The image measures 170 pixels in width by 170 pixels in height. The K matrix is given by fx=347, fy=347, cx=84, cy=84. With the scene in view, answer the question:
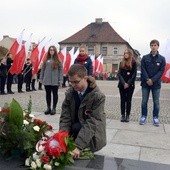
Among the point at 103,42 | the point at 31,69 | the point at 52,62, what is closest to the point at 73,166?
the point at 52,62

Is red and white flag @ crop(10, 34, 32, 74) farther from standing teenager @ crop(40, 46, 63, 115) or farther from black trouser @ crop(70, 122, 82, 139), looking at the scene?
black trouser @ crop(70, 122, 82, 139)

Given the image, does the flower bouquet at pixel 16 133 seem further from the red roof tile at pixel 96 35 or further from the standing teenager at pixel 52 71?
the red roof tile at pixel 96 35

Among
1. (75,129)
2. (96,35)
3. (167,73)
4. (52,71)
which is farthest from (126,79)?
(96,35)

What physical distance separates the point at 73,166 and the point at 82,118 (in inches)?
29.9

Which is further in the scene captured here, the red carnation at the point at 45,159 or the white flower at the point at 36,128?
the white flower at the point at 36,128

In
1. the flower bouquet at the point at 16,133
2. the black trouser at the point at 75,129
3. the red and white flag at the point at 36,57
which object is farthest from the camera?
the red and white flag at the point at 36,57

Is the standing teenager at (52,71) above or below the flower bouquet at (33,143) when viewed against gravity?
above

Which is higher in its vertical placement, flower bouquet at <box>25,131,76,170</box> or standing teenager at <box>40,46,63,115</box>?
standing teenager at <box>40,46,63,115</box>

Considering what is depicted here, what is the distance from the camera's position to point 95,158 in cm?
427

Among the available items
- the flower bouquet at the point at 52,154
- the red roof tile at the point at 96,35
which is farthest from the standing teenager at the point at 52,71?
the red roof tile at the point at 96,35

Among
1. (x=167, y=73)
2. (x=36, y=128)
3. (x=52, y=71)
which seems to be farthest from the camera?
(x=167, y=73)

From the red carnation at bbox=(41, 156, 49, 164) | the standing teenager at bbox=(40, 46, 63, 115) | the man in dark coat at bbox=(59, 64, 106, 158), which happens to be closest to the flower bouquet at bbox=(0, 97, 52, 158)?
the red carnation at bbox=(41, 156, 49, 164)

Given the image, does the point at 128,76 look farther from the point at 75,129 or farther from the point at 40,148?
the point at 40,148

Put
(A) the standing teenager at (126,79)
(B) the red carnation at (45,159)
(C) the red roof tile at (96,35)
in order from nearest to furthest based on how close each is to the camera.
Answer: (B) the red carnation at (45,159), (A) the standing teenager at (126,79), (C) the red roof tile at (96,35)
